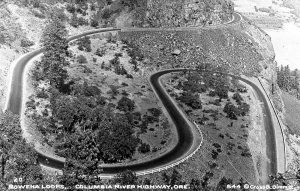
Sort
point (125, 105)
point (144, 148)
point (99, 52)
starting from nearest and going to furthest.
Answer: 1. point (144, 148)
2. point (125, 105)
3. point (99, 52)

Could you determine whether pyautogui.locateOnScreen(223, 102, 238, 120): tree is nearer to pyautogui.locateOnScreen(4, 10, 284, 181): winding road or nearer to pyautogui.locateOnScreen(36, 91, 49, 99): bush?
pyautogui.locateOnScreen(4, 10, 284, 181): winding road

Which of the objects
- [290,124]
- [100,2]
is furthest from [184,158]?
[100,2]

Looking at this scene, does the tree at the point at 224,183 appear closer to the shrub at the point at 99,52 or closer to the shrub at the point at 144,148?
the shrub at the point at 144,148

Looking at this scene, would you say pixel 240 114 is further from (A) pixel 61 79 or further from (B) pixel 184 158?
(A) pixel 61 79

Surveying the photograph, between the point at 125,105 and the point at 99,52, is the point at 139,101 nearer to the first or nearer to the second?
the point at 125,105

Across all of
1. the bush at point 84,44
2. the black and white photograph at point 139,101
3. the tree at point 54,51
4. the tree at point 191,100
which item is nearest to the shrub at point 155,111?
the black and white photograph at point 139,101

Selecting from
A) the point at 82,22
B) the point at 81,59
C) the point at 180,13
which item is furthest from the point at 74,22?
the point at 180,13
